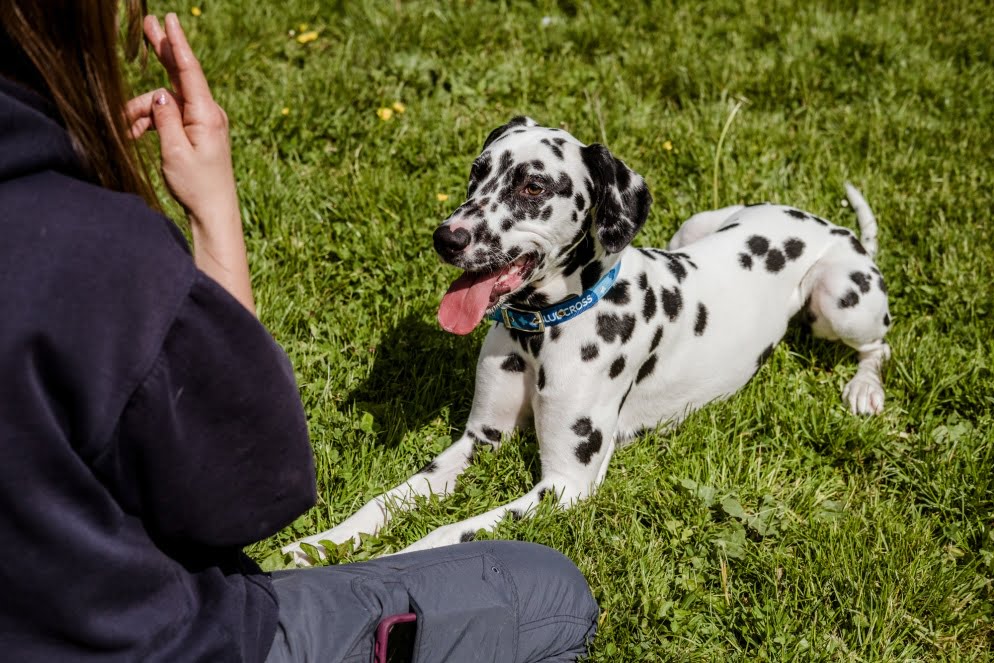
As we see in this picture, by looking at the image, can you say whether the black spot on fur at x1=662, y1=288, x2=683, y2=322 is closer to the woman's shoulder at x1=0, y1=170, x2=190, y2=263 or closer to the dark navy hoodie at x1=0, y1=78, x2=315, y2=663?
the dark navy hoodie at x1=0, y1=78, x2=315, y2=663

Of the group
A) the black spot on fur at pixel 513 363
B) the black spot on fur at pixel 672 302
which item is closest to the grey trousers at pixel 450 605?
the black spot on fur at pixel 513 363

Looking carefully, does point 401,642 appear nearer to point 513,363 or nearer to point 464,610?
point 464,610

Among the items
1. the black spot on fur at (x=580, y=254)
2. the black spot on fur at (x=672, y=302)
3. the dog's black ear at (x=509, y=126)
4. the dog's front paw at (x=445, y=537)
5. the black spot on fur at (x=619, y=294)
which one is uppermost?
the dog's black ear at (x=509, y=126)

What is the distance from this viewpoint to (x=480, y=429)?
413 cm

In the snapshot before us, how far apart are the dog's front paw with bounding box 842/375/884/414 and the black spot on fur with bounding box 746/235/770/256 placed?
2.81 ft

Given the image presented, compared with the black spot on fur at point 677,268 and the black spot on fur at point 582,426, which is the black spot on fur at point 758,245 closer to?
the black spot on fur at point 677,268

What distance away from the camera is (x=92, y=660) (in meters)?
1.91

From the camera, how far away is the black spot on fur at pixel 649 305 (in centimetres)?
398

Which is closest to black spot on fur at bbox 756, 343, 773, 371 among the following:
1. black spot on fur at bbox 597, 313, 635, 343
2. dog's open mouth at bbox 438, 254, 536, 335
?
black spot on fur at bbox 597, 313, 635, 343

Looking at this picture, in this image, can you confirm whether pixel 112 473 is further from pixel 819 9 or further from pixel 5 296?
pixel 819 9

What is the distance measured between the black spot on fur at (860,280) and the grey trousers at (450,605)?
2383 millimetres

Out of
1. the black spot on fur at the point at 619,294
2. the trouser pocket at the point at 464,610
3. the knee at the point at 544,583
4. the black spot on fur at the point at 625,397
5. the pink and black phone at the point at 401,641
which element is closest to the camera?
the trouser pocket at the point at 464,610

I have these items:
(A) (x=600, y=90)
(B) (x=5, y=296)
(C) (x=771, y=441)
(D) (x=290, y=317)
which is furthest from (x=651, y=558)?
(A) (x=600, y=90)

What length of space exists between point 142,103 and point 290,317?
2403 millimetres
